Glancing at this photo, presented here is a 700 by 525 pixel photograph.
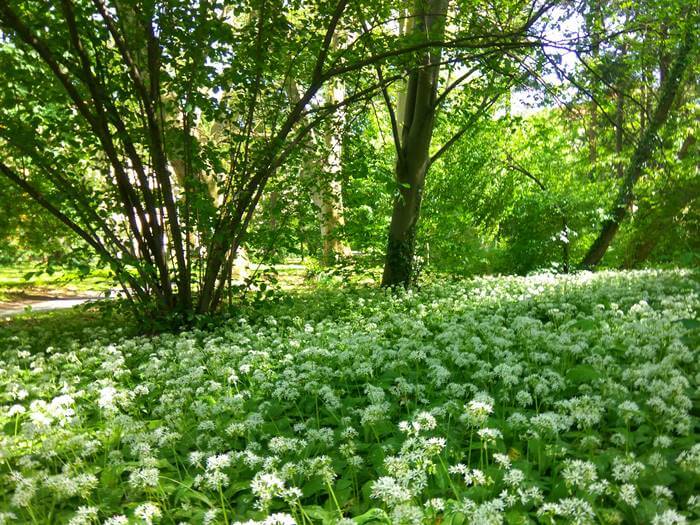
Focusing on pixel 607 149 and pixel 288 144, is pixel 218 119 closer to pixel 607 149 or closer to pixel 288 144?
pixel 288 144

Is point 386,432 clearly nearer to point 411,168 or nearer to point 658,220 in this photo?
point 411,168

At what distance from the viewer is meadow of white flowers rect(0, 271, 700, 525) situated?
2.18 metres

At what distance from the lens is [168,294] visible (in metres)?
6.62

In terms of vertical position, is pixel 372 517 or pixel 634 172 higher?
pixel 634 172

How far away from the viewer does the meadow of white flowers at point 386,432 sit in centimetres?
218

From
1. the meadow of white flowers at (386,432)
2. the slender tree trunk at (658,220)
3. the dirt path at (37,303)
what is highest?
the slender tree trunk at (658,220)

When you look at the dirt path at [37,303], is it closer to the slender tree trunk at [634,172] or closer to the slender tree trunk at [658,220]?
the slender tree trunk at [634,172]

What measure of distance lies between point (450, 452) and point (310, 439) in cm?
80

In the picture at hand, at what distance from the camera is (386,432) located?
9.66ft

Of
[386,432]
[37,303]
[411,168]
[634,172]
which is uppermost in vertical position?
[634,172]

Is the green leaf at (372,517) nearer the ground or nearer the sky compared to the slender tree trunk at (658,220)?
nearer the ground

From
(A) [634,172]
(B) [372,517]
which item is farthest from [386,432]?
(A) [634,172]

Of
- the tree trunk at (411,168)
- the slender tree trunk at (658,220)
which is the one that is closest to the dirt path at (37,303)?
the tree trunk at (411,168)

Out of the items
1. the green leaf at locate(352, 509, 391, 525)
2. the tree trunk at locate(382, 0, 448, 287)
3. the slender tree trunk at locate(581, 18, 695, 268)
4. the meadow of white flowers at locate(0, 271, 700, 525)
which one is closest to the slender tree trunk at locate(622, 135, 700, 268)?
the slender tree trunk at locate(581, 18, 695, 268)
